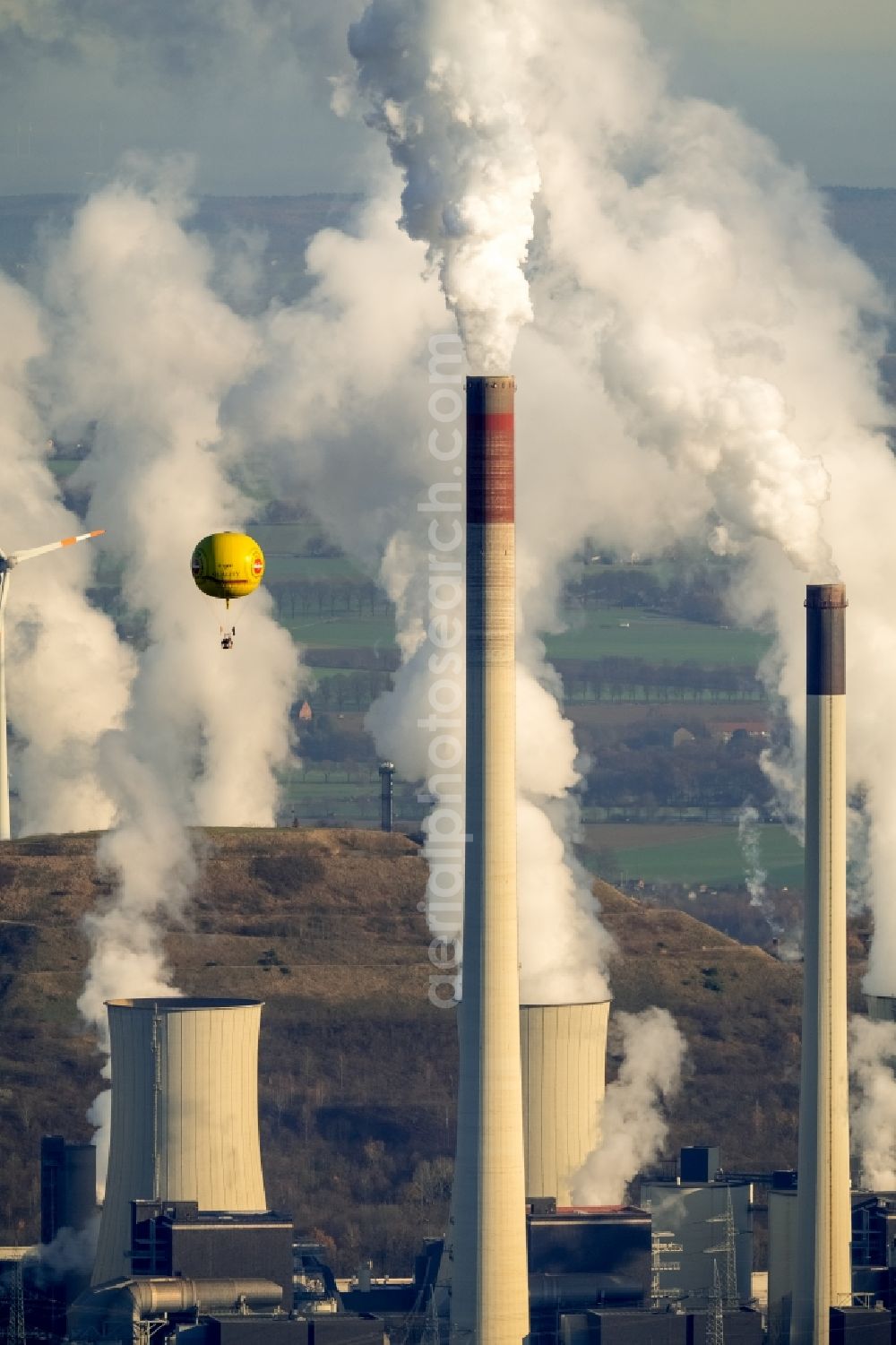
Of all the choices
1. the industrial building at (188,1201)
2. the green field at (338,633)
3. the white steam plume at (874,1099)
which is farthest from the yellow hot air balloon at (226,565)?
the green field at (338,633)

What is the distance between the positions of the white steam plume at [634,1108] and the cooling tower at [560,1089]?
74cm

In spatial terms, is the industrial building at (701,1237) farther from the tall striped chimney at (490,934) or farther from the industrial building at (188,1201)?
the tall striped chimney at (490,934)

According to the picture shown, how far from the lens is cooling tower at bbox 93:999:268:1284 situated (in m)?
76.3

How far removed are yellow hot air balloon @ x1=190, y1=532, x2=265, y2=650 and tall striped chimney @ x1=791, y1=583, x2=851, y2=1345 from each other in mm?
13626

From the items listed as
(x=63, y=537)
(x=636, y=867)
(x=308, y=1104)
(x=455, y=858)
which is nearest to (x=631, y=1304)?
(x=455, y=858)

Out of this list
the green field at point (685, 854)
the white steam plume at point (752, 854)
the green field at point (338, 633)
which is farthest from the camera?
the green field at point (338, 633)

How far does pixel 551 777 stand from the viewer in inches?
3866

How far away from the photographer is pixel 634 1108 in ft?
320

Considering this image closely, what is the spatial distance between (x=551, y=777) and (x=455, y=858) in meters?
3.82

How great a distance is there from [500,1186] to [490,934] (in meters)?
5.21

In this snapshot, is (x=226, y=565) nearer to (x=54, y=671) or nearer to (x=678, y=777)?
(x=54, y=671)

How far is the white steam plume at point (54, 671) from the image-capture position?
130625mm

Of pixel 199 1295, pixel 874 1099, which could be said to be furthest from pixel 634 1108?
pixel 199 1295

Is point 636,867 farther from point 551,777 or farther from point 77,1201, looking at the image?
point 77,1201
